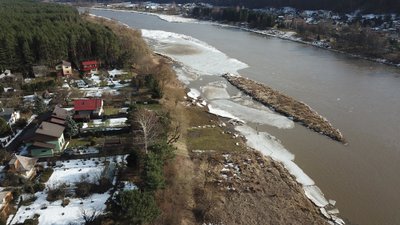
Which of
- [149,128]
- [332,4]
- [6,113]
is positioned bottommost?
[6,113]

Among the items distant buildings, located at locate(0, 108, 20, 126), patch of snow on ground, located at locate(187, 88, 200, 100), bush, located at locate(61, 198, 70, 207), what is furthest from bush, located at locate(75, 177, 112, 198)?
patch of snow on ground, located at locate(187, 88, 200, 100)

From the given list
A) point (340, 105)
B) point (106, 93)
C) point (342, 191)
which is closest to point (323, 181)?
point (342, 191)

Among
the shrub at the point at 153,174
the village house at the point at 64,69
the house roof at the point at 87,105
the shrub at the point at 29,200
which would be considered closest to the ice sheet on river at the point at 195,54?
the village house at the point at 64,69

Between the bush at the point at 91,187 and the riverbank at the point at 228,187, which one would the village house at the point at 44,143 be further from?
the riverbank at the point at 228,187

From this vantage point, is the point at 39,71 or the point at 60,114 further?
the point at 39,71

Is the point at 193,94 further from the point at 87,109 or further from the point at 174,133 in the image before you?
the point at 87,109

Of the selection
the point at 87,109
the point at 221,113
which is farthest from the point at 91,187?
the point at 221,113
